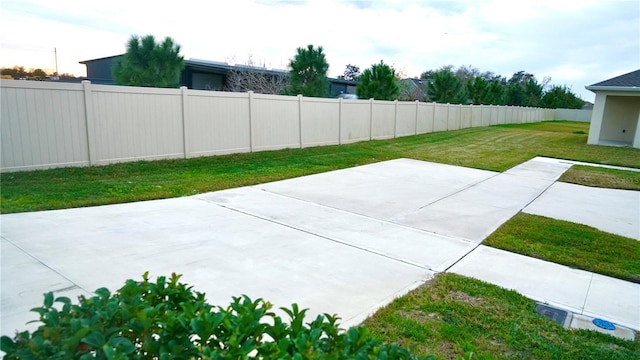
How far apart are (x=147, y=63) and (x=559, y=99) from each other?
5200 cm

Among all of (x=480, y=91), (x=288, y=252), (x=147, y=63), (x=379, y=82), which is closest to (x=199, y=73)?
(x=379, y=82)

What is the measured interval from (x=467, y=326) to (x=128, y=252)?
3.32 m

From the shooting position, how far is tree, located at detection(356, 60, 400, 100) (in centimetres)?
2011

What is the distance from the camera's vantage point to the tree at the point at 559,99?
5044cm

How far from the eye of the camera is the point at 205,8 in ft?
37.8

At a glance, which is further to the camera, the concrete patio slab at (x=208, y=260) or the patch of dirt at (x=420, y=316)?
the concrete patio slab at (x=208, y=260)

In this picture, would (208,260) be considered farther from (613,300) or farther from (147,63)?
(147,63)

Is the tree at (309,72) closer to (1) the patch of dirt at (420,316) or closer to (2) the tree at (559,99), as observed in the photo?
(1) the patch of dirt at (420,316)

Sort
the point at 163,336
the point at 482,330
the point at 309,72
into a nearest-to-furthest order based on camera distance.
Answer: the point at 163,336
the point at 482,330
the point at 309,72

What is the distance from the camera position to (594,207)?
7.82 metres

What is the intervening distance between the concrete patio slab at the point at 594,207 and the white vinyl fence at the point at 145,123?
7.45 meters

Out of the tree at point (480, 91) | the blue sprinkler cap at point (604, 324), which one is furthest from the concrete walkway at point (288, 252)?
the tree at point (480, 91)

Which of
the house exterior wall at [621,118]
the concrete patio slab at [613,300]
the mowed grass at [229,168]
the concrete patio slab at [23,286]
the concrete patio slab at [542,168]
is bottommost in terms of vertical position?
the concrete patio slab at [613,300]

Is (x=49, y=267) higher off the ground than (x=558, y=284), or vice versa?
(x=49, y=267)
